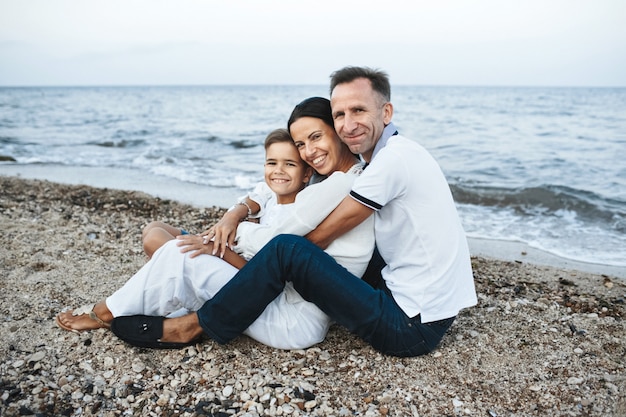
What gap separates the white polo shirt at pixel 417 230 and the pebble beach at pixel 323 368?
1.81ft

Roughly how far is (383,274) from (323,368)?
0.80 meters

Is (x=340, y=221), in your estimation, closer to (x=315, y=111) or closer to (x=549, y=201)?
(x=315, y=111)

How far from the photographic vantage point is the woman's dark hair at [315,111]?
12.1 ft

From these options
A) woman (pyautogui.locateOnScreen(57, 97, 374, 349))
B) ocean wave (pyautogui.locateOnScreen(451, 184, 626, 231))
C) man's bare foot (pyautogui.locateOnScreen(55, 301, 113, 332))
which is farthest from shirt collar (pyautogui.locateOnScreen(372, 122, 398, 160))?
ocean wave (pyautogui.locateOnScreen(451, 184, 626, 231))

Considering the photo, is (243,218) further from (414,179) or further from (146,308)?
(414,179)

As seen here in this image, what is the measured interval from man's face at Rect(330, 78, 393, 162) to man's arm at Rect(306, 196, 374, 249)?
67 cm

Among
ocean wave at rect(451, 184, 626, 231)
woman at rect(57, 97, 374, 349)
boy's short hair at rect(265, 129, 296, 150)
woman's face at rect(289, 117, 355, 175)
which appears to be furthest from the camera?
ocean wave at rect(451, 184, 626, 231)

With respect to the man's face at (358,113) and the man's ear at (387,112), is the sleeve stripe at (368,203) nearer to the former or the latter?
the man's face at (358,113)

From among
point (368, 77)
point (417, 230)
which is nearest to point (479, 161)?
point (368, 77)

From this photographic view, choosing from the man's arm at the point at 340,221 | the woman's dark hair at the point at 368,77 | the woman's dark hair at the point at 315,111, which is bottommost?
the man's arm at the point at 340,221

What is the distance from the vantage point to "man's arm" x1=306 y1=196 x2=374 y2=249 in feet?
10.2

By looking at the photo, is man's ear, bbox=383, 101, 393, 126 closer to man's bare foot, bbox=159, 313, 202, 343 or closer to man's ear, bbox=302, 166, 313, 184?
man's ear, bbox=302, 166, 313, 184

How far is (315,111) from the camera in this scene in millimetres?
3686

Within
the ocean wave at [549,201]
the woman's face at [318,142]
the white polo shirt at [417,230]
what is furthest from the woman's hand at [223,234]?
the ocean wave at [549,201]
